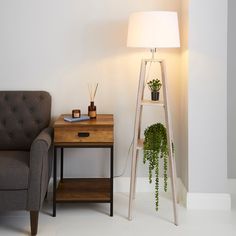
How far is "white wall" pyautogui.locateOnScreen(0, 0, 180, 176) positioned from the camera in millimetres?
3547

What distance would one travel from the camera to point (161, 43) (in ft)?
9.75

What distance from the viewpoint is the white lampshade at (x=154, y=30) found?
2953mm

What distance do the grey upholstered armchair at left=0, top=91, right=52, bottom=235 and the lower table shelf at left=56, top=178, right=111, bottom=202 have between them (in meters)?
0.20

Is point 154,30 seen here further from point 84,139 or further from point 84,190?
point 84,190

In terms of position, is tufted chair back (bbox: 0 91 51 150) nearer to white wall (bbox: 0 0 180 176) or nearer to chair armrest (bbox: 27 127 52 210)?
white wall (bbox: 0 0 180 176)

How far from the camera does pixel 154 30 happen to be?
2951mm

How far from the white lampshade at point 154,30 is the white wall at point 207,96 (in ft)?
1.03

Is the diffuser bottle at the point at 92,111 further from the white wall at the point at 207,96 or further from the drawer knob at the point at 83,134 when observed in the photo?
the white wall at the point at 207,96

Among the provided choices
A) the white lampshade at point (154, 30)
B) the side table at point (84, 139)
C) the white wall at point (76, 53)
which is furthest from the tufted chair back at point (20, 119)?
the white lampshade at point (154, 30)

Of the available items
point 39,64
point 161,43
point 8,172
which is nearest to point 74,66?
point 39,64

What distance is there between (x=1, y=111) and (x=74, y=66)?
2.32 feet

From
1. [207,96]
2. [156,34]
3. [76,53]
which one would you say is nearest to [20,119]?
[76,53]

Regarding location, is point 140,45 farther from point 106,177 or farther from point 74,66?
point 106,177

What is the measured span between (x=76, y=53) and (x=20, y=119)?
72 centimetres
